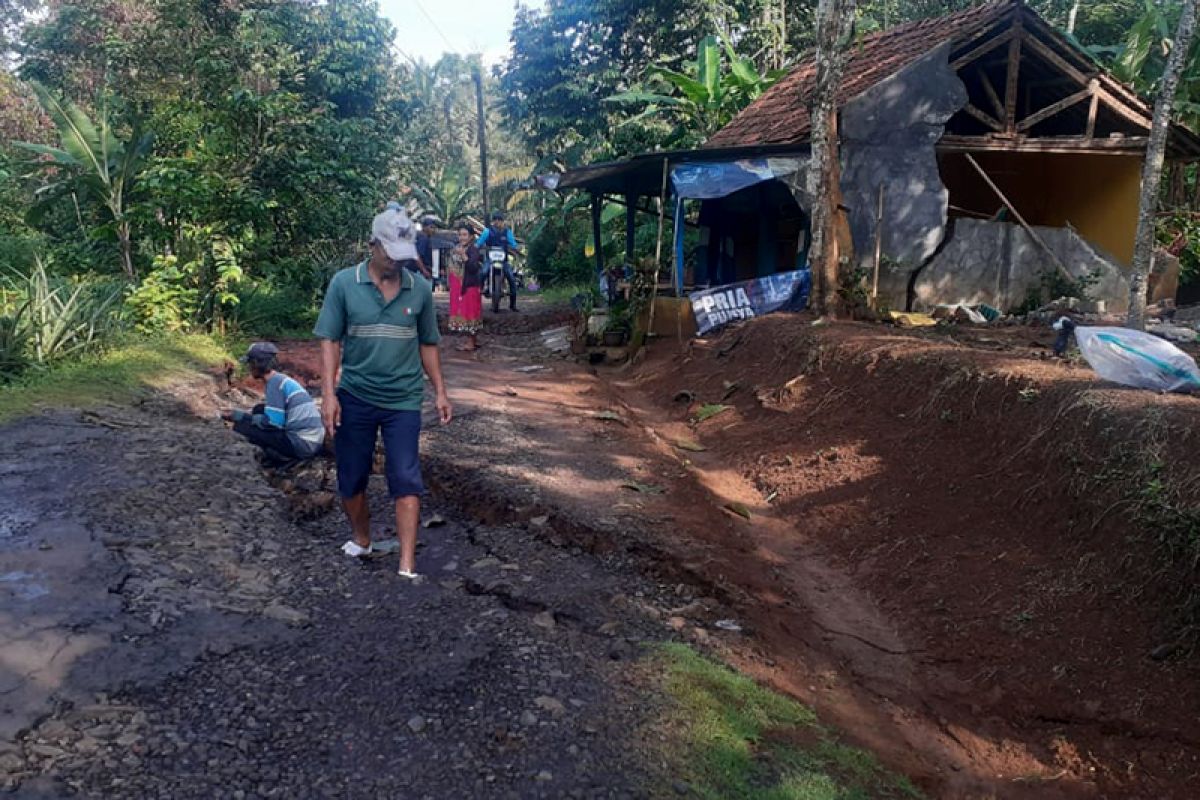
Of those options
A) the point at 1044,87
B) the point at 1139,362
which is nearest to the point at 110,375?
the point at 1139,362

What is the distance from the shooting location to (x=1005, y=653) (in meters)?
4.34

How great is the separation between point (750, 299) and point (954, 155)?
550 centimetres

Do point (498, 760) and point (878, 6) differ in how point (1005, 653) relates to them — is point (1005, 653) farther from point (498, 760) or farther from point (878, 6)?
point (878, 6)

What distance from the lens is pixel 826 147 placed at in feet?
33.0

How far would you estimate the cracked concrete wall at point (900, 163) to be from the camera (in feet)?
39.4

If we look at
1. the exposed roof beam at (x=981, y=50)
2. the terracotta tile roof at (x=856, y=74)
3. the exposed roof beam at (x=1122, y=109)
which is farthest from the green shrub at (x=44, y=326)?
the exposed roof beam at (x=1122, y=109)

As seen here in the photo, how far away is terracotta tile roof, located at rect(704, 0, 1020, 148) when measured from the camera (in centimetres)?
1213

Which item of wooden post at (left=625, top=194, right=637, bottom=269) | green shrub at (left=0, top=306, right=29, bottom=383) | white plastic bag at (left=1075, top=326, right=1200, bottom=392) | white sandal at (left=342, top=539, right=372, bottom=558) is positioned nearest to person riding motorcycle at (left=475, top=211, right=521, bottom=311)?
wooden post at (left=625, top=194, right=637, bottom=269)

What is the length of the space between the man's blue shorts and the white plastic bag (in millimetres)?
4170

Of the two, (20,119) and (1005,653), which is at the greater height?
(20,119)

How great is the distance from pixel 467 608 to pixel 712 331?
336 inches

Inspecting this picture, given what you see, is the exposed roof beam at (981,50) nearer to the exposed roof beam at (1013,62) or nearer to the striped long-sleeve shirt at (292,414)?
the exposed roof beam at (1013,62)

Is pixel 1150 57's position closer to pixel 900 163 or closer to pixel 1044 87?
pixel 1044 87

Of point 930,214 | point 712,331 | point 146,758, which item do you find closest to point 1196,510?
point 146,758
